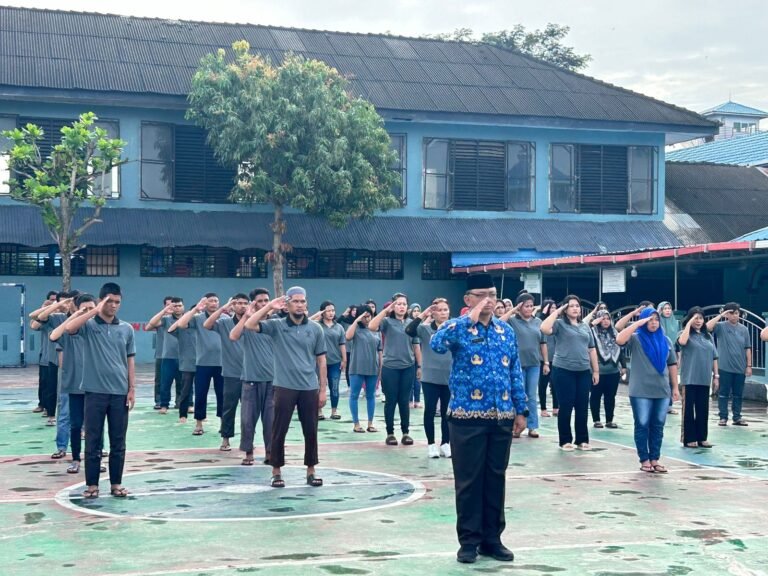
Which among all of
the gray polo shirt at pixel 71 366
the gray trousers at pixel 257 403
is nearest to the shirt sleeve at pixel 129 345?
the gray polo shirt at pixel 71 366

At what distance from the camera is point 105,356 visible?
1067 centimetres

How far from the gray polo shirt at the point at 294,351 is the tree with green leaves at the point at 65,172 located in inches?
664

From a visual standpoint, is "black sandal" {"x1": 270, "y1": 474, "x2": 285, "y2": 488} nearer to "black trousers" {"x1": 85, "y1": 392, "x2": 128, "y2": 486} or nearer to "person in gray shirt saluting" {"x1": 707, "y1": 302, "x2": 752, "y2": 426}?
"black trousers" {"x1": 85, "y1": 392, "x2": 128, "y2": 486}

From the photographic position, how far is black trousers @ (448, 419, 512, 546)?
8234 millimetres

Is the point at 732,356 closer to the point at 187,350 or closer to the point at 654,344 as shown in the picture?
the point at 654,344

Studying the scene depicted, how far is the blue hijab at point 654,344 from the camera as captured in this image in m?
12.6

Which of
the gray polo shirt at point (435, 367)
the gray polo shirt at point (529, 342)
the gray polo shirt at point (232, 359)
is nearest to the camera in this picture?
the gray polo shirt at point (435, 367)

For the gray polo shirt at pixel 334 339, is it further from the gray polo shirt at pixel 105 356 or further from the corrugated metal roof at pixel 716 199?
the corrugated metal roof at pixel 716 199

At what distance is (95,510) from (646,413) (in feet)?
20.0

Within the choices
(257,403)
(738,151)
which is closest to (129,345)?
(257,403)

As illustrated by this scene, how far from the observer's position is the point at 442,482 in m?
11.5

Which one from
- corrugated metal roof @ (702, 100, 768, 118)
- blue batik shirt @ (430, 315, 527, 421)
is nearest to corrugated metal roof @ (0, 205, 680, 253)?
blue batik shirt @ (430, 315, 527, 421)

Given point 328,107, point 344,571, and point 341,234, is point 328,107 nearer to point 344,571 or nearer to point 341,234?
point 341,234

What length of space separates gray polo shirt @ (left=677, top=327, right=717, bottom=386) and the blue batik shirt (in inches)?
260
